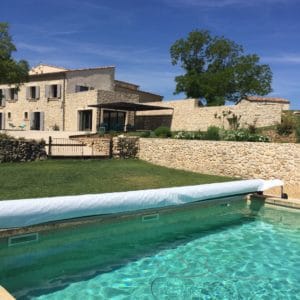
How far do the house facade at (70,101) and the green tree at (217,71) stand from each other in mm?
8249

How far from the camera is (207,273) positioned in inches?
258

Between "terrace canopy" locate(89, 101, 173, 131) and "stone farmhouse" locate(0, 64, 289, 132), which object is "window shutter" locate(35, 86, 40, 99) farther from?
"terrace canopy" locate(89, 101, 173, 131)

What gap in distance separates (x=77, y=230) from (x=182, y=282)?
8.51 feet

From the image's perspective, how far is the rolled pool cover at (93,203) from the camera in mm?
6254

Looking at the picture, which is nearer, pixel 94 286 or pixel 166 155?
pixel 94 286

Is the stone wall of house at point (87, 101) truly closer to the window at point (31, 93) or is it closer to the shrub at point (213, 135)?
the window at point (31, 93)

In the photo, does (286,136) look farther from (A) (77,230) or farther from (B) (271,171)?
(A) (77,230)

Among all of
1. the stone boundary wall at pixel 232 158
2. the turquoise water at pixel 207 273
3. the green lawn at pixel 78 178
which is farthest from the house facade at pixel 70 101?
the turquoise water at pixel 207 273

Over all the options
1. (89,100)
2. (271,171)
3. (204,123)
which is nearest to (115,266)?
(271,171)

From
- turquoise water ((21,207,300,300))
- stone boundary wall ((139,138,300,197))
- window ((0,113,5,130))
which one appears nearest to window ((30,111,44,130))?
window ((0,113,5,130))

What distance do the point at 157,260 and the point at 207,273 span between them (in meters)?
1.09

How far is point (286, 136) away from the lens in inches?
718

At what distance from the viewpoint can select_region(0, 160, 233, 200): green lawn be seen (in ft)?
33.8

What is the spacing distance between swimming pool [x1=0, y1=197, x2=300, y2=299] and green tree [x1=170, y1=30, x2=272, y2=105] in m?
31.7
